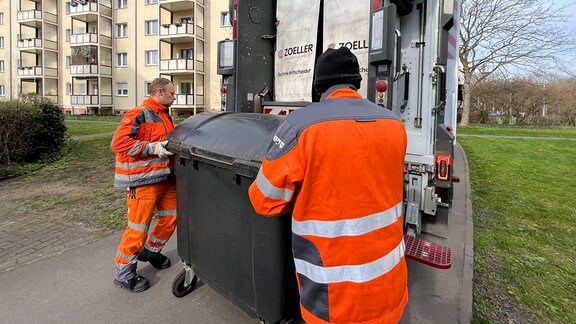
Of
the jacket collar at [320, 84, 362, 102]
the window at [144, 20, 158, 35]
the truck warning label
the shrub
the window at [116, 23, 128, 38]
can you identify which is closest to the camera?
the jacket collar at [320, 84, 362, 102]

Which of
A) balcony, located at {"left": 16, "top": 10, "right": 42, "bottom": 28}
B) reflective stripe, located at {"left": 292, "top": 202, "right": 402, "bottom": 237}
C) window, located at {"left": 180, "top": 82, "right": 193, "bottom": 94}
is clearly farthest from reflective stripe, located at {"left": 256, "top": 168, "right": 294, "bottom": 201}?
balcony, located at {"left": 16, "top": 10, "right": 42, "bottom": 28}

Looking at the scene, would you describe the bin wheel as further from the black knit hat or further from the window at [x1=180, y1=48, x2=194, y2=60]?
the window at [x1=180, y1=48, x2=194, y2=60]

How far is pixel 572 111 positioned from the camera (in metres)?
25.2

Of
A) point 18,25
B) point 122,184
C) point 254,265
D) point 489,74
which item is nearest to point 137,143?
point 122,184

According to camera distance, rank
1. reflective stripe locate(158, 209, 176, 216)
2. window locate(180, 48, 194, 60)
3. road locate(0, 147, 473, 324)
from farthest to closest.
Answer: window locate(180, 48, 194, 60) → reflective stripe locate(158, 209, 176, 216) → road locate(0, 147, 473, 324)

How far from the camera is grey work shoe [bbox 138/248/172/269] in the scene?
3320 mm

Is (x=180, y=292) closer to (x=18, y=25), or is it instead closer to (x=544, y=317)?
(x=544, y=317)

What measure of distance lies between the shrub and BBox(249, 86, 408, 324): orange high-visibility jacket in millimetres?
7759

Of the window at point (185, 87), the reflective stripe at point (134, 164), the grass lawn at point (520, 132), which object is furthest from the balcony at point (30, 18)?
the reflective stripe at point (134, 164)

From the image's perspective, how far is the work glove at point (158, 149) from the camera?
288cm

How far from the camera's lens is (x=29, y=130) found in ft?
25.2

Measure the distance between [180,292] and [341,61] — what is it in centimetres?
222

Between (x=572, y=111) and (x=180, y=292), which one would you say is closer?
(x=180, y=292)

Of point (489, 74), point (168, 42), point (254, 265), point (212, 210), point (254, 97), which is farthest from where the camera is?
point (168, 42)
